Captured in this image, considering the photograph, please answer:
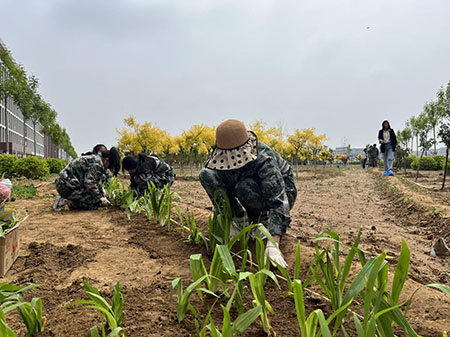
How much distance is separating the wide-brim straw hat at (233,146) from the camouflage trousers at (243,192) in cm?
32

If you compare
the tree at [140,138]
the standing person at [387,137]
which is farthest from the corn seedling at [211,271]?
the tree at [140,138]

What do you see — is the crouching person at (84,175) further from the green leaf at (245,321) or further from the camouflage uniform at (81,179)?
the green leaf at (245,321)

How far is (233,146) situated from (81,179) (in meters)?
3.27

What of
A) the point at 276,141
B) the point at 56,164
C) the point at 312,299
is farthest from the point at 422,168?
the point at 312,299

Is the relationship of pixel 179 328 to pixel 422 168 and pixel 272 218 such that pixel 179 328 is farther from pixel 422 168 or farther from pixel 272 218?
pixel 422 168

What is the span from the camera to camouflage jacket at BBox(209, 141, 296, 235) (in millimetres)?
2315

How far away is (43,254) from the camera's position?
2.69 m

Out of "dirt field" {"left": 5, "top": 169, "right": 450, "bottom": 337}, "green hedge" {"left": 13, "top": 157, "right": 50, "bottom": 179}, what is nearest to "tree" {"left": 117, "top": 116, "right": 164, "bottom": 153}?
"green hedge" {"left": 13, "top": 157, "right": 50, "bottom": 179}

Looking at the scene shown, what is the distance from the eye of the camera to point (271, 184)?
2.41 metres

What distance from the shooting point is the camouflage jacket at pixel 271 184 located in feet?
7.59

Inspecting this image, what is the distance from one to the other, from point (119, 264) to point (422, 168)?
24.8 m

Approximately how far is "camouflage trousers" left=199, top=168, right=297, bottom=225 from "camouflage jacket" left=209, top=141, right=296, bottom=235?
0.08 meters

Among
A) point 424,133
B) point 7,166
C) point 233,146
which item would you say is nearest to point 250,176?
point 233,146

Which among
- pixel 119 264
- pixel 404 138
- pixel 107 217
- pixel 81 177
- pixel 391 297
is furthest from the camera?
pixel 404 138
